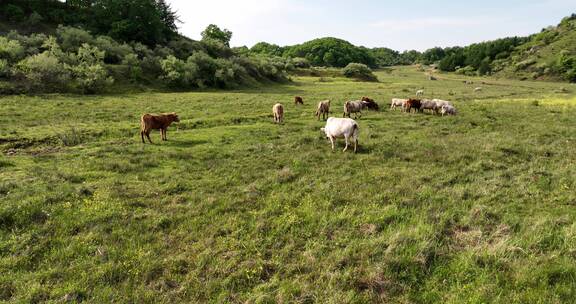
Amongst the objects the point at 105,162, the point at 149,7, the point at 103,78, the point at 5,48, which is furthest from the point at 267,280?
the point at 149,7

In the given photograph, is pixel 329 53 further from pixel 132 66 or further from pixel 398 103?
pixel 398 103

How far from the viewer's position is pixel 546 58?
11100 centimetres

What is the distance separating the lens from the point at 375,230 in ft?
28.4

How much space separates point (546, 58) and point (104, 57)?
125 m

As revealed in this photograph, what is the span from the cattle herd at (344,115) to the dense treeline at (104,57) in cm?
2012

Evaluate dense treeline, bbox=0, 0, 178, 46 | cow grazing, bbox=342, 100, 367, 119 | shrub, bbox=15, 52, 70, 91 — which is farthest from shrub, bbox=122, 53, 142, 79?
cow grazing, bbox=342, 100, 367, 119

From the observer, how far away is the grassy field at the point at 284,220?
21.7ft

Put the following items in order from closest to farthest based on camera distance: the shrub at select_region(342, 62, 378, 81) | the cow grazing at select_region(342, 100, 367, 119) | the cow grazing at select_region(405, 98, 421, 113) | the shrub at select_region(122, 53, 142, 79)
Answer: the cow grazing at select_region(342, 100, 367, 119) < the cow grazing at select_region(405, 98, 421, 113) < the shrub at select_region(122, 53, 142, 79) < the shrub at select_region(342, 62, 378, 81)

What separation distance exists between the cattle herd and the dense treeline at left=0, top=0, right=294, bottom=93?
2012 centimetres

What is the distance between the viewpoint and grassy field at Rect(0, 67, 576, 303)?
21.7ft

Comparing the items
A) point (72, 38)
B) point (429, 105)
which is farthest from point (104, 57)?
point (429, 105)

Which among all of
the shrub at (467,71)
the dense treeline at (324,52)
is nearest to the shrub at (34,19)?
the dense treeline at (324,52)

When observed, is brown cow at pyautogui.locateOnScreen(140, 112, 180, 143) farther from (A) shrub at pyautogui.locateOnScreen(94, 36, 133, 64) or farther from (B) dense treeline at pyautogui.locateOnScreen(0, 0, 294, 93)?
(A) shrub at pyautogui.locateOnScreen(94, 36, 133, 64)

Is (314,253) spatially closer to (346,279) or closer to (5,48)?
(346,279)
